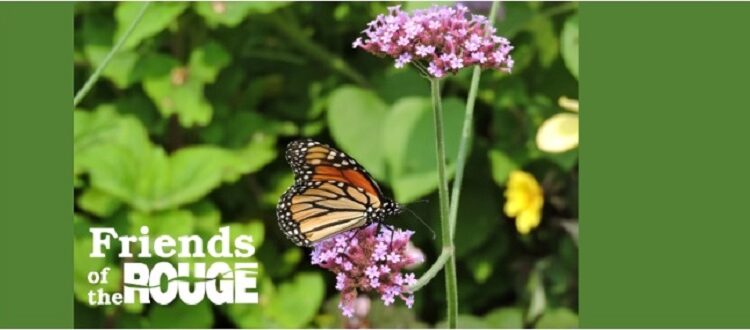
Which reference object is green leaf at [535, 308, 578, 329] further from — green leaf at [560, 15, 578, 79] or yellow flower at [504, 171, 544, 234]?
green leaf at [560, 15, 578, 79]

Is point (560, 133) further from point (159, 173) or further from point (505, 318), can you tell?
point (159, 173)

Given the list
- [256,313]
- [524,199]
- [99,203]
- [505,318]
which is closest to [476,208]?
[524,199]

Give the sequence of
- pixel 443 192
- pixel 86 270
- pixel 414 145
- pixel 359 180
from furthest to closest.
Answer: pixel 86 270 < pixel 414 145 < pixel 359 180 < pixel 443 192

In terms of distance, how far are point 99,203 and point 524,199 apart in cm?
80

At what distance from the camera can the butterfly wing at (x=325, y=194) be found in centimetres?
127

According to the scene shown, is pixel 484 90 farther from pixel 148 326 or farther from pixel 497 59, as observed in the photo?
pixel 497 59

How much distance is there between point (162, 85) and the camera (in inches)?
79.0

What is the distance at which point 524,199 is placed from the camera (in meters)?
2.04

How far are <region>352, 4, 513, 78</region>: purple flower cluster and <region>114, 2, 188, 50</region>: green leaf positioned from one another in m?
0.82

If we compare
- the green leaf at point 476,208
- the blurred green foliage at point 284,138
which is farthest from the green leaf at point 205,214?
the green leaf at point 476,208

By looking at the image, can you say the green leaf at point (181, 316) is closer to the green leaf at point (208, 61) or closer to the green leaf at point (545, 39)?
the green leaf at point (208, 61)

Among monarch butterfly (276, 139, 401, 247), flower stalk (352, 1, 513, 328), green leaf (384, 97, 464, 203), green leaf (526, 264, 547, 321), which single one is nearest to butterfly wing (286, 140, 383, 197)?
monarch butterfly (276, 139, 401, 247)

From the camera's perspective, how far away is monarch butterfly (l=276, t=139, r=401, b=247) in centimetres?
127

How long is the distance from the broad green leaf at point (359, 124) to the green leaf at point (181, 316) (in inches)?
16.1
